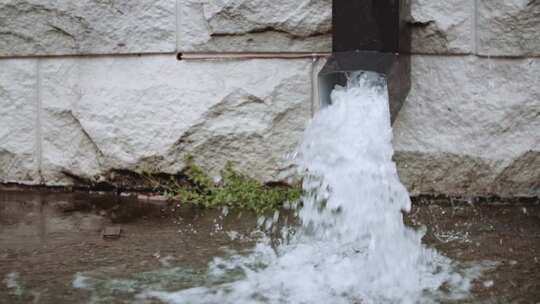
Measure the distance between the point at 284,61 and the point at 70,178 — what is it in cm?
134

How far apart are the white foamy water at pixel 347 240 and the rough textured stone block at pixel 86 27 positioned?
3.12 ft

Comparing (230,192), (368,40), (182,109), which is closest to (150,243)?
(230,192)

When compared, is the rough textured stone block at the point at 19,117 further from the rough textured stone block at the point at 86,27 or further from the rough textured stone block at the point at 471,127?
the rough textured stone block at the point at 471,127

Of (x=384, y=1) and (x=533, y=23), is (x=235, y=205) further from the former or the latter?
(x=533, y=23)

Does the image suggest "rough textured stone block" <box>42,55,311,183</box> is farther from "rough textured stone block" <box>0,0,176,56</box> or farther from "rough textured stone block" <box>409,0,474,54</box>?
"rough textured stone block" <box>409,0,474,54</box>

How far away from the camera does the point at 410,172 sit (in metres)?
3.38

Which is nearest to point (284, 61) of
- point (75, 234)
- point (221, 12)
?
point (221, 12)

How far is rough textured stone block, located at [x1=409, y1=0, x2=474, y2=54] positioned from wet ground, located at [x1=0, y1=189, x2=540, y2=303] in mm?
793

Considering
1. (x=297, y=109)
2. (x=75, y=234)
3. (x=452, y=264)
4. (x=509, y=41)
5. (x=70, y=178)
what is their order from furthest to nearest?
(x=70, y=178)
(x=297, y=109)
(x=509, y=41)
(x=75, y=234)
(x=452, y=264)

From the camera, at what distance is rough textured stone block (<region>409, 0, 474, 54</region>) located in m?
3.22

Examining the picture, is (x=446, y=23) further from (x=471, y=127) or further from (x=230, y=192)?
(x=230, y=192)

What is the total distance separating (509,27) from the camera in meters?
3.17

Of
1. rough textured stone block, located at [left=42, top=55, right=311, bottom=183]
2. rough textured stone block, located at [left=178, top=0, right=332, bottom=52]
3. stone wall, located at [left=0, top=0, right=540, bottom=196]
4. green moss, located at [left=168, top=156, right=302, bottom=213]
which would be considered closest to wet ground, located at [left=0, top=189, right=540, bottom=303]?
green moss, located at [left=168, top=156, right=302, bottom=213]

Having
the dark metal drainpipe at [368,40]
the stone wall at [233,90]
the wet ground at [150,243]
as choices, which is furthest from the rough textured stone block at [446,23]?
the wet ground at [150,243]
